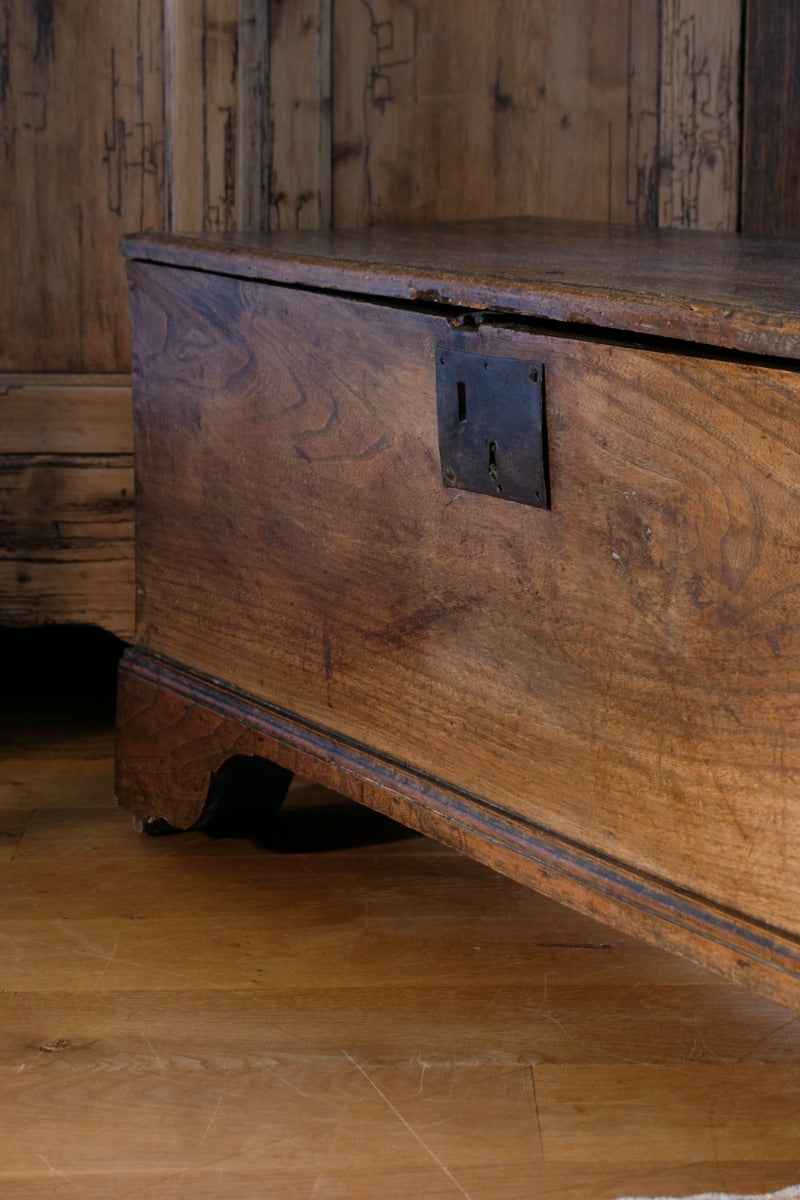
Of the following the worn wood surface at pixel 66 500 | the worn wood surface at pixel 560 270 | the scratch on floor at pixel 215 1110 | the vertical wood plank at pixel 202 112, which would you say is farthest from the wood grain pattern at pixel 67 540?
the scratch on floor at pixel 215 1110

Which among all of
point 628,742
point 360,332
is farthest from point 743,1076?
point 360,332

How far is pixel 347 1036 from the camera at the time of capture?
51.2 inches

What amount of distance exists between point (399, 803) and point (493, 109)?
956mm

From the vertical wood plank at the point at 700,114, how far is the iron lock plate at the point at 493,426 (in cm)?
82

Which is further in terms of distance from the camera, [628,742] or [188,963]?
[188,963]

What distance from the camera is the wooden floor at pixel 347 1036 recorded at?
3.71ft

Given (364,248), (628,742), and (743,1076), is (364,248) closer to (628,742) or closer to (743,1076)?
(628,742)

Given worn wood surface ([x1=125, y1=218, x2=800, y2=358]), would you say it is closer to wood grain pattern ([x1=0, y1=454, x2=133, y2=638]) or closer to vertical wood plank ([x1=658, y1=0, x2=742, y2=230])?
vertical wood plank ([x1=658, y1=0, x2=742, y2=230])

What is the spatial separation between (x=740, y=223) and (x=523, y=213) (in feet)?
0.89

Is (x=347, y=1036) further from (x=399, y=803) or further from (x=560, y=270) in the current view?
(x=560, y=270)

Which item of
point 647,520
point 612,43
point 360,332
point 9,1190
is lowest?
point 9,1190

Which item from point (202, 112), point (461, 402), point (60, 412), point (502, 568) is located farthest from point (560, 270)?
point (60, 412)

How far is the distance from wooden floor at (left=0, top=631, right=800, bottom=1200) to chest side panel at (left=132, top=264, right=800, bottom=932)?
193 millimetres

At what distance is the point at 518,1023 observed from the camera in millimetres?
1322
